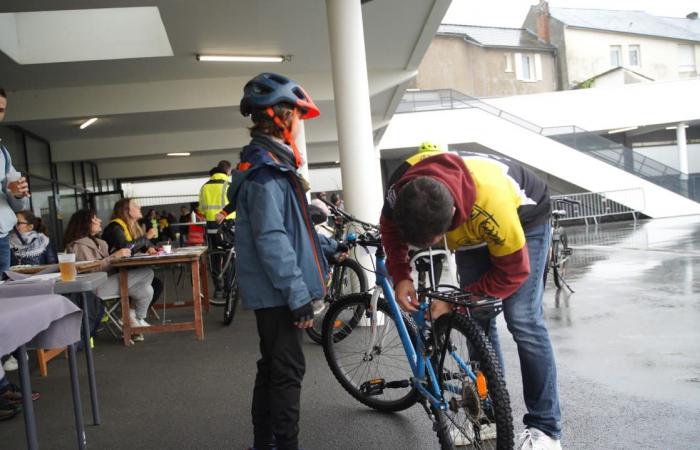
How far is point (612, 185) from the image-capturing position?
22812mm

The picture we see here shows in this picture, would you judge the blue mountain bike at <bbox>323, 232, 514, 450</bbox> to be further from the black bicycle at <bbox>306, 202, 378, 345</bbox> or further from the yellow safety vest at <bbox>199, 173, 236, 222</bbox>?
the yellow safety vest at <bbox>199, 173, 236, 222</bbox>

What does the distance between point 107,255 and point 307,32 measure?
488 centimetres

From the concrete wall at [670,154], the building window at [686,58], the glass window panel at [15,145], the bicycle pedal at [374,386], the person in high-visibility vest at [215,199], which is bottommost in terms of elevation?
the bicycle pedal at [374,386]

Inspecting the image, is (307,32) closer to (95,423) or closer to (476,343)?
(95,423)

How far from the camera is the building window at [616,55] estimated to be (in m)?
42.2

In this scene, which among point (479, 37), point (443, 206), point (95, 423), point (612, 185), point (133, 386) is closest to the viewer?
point (443, 206)

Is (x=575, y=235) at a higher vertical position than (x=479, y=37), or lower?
lower

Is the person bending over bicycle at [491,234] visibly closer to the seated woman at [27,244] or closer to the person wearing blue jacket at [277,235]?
the person wearing blue jacket at [277,235]

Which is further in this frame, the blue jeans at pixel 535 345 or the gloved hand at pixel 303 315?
the blue jeans at pixel 535 345

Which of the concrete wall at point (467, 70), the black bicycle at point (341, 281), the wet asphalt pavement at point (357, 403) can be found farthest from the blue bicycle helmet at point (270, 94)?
the concrete wall at point (467, 70)

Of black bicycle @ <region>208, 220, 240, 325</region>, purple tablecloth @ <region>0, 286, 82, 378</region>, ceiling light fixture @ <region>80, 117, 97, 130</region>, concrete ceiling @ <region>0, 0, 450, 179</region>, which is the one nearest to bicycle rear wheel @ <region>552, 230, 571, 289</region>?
concrete ceiling @ <region>0, 0, 450, 179</region>

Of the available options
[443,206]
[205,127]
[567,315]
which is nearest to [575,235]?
[205,127]

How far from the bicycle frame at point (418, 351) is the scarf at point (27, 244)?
14.7 ft

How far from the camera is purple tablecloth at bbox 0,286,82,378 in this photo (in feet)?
7.64
